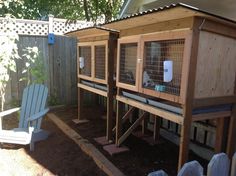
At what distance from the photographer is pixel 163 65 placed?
2289mm

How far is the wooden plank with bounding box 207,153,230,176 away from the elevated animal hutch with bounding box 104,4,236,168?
2.88 feet

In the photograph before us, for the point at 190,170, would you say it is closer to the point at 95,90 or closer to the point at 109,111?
the point at 109,111

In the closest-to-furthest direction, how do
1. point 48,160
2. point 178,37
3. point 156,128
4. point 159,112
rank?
point 178,37 < point 159,112 < point 48,160 < point 156,128

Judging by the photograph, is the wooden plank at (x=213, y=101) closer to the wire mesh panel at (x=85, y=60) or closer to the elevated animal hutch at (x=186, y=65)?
the elevated animal hutch at (x=186, y=65)

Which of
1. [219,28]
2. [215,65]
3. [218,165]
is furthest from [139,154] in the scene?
[218,165]

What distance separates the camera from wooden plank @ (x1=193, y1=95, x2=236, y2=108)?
6.83 ft

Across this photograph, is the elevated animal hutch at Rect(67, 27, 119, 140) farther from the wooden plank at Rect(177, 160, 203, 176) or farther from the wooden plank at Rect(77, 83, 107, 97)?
the wooden plank at Rect(177, 160, 203, 176)

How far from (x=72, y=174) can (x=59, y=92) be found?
3281 millimetres

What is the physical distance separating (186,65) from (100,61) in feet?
6.73

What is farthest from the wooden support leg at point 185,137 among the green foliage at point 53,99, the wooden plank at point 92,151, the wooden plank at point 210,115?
the green foliage at point 53,99

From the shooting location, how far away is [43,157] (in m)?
3.14

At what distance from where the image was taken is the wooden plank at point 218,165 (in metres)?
1.12

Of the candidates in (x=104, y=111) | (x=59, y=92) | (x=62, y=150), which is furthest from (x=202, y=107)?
(x=59, y=92)

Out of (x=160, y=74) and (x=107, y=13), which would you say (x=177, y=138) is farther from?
(x=107, y=13)
